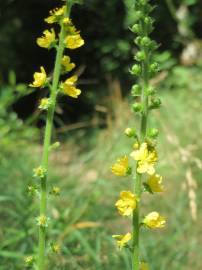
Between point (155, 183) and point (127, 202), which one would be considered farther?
point (155, 183)

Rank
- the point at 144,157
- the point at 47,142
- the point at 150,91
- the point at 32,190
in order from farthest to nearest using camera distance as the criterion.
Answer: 1. the point at 32,190
2. the point at 47,142
3. the point at 150,91
4. the point at 144,157

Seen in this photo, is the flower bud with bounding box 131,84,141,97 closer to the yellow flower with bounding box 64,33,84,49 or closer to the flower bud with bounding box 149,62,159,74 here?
the flower bud with bounding box 149,62,159,74

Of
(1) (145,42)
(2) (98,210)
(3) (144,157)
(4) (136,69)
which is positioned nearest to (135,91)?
(4) (136,69)

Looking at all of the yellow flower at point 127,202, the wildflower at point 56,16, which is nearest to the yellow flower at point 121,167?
the yellow flower at point 127,202

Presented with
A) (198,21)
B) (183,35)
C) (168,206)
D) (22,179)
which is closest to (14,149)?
(22,179)

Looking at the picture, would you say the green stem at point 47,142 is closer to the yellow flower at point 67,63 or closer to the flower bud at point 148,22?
the yellow flower at point 67,63

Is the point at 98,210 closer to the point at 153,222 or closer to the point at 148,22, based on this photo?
the point at 153,222

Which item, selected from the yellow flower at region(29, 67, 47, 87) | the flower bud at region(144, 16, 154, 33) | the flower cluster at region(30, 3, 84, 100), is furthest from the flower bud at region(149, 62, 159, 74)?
the yellow flower at region(29, 67, 47, 87)

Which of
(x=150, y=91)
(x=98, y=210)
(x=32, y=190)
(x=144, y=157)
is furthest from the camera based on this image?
(x=98, y=210)
